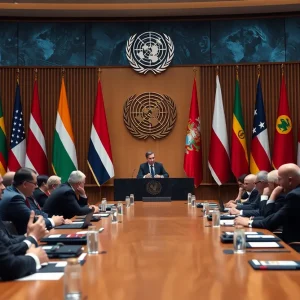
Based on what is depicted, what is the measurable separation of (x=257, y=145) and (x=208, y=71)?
1.78 meters

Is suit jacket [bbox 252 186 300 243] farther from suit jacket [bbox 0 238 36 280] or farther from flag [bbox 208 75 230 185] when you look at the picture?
flag [bbox 208 75 230 185]

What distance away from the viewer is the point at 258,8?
Answer: 11297 millimetres

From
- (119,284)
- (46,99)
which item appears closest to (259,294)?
(119,284)

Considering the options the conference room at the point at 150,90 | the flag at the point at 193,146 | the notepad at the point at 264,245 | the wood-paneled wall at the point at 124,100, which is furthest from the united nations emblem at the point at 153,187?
the notepad at the point at 264,245

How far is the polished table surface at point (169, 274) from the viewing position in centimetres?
231

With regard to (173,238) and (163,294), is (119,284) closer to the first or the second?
(163,294)

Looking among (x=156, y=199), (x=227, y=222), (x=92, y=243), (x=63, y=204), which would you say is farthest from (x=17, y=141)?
(x=92, y=243)

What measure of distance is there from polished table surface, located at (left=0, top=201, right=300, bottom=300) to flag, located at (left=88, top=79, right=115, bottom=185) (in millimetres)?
7020

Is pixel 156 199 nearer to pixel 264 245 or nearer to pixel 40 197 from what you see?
pixel 40 197

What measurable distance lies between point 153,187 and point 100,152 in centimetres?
278

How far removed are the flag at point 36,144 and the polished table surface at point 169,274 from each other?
715 cm

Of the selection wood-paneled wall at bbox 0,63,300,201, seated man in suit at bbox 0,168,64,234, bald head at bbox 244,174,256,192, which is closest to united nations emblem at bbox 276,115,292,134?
wood-paneled wall at bbox 0,63,300,201

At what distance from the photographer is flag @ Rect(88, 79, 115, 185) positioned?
37.4 ft

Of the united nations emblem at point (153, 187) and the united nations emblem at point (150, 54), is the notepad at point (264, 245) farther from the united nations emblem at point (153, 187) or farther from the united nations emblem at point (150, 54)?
the united nations emblem at point (150, 54)
